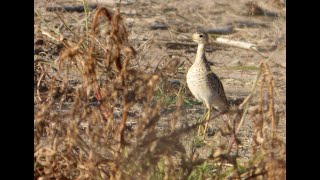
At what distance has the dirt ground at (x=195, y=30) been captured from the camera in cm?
782

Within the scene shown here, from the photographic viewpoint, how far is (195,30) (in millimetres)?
9148

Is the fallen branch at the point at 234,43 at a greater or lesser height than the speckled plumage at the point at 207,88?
greater

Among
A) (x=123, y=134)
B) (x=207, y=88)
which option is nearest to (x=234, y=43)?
(x=207, y=88)

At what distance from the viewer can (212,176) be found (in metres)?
4.87

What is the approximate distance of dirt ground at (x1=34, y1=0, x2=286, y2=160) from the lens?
7820 mm

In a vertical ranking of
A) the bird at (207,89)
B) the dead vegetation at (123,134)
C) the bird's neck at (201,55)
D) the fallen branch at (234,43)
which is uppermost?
the fallen branch at (234,43)

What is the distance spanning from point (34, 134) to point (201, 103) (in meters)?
3.19

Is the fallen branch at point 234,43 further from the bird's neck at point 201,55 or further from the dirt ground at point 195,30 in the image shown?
the bird's neck at point 201,55

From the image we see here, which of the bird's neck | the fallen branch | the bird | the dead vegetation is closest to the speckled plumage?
the bird

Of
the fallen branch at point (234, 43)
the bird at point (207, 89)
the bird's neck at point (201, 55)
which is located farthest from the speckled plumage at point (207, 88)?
the fallen branch at point (234, 43)

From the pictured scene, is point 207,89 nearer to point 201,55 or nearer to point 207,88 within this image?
point 207,88

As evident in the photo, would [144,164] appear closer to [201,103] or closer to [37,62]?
[37,62]

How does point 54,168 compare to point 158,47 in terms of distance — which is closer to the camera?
point 54,168

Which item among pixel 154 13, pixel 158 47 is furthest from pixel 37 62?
pixel 154 13
